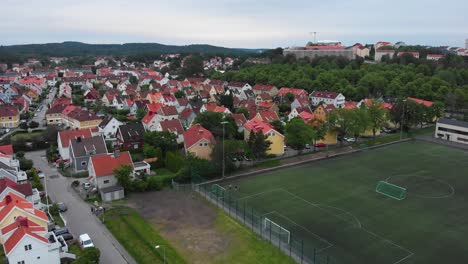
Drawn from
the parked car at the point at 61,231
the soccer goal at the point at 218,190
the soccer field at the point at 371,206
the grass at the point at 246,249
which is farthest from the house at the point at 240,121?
the parked car at the point at 61,231

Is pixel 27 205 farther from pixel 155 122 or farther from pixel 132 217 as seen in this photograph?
pixel 155 122

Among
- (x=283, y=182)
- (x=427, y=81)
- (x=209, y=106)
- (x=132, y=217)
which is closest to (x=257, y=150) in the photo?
(x=283, y=182)

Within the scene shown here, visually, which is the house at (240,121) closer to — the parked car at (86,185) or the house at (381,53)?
the parked car at (86,185)

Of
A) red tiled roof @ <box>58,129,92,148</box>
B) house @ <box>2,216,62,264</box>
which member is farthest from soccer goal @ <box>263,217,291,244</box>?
red tiled roof @ <box>58,129,92,148</box>

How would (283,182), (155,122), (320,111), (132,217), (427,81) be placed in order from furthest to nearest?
(427,81) → (320,111) → (155,122) → (283,182) → (132,217)

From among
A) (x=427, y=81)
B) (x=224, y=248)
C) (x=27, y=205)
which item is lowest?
(x=224, y=248)

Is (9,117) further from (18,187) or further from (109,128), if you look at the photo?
(18,187)
